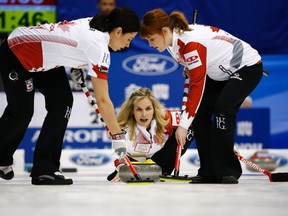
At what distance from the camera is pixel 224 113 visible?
13.7ft

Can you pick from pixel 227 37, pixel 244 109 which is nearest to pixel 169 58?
pixel 244 109

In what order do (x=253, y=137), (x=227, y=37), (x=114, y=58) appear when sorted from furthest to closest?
(x=114, y=58)
(x=253, y=137)
(x=227, y=37)

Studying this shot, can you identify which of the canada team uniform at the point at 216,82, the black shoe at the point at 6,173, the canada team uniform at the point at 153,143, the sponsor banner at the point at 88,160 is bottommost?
the sponsor banner at the point at 88,160

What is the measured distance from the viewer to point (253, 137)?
7188 mm

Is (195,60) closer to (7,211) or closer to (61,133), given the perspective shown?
(61,133)

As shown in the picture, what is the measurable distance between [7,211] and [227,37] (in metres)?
2.21

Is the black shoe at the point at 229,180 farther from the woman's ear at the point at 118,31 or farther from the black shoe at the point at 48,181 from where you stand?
the woman's ear at the point at 118,31

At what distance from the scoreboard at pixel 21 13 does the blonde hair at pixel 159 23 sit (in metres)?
4.15

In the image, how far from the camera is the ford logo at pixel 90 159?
6828 millimetres

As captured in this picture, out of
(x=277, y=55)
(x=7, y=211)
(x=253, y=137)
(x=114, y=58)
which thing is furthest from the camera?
(x=277, y=55)

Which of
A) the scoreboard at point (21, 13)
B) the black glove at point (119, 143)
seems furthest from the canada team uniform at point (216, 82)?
the scoreboard at point (21, 13)

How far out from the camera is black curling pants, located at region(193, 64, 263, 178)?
13.7 ft

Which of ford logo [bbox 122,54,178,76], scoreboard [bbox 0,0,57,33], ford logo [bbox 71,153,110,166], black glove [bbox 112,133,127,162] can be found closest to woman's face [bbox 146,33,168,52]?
black glove [bbox 112,133,127,162]

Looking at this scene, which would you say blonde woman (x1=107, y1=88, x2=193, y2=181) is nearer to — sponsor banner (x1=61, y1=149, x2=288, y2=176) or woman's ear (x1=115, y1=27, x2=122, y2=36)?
woman's ear (x1=115, y1=27, x2=122, y2=36)
